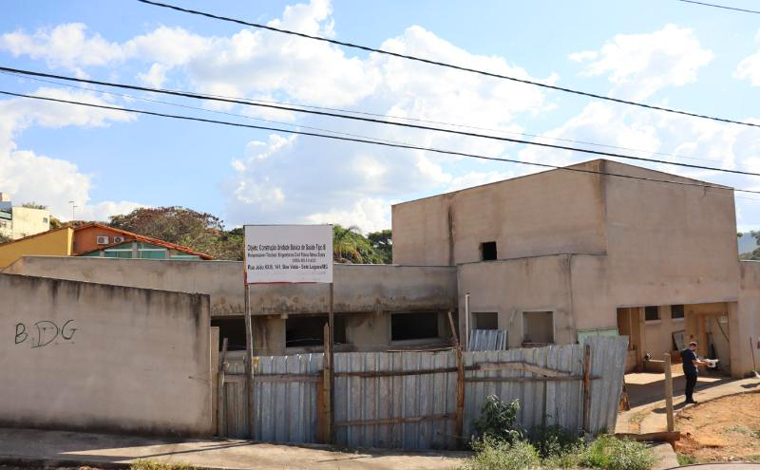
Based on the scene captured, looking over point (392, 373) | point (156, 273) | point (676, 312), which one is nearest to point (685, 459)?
point (392, 373)

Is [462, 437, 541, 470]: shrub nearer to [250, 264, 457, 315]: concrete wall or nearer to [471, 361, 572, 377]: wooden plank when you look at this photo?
[471, 361, 572, 377]: wooden plank

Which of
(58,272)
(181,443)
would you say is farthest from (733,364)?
(58,272)

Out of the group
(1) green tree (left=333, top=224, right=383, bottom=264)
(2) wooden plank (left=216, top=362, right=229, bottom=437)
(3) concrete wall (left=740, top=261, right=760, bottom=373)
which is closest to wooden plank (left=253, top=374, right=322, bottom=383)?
(2) wooden plank (left=216, top=362, right=229, bottom=437)

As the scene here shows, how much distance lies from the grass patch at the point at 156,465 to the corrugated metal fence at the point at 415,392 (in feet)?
6.19

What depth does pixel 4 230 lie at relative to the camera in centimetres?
5038

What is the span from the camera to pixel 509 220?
1942 cm

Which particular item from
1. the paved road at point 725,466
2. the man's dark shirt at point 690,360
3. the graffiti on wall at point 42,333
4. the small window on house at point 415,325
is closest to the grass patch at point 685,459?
the paved road at point 725,466

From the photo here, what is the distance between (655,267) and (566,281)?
153 inches

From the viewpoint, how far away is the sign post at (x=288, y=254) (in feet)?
32.8

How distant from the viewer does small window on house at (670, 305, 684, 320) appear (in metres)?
23.3

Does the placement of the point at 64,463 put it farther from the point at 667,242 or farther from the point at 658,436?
the point at 667,242

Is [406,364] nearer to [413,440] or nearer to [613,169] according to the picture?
[413,440]

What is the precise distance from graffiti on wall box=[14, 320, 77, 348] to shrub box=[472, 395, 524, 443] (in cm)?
644

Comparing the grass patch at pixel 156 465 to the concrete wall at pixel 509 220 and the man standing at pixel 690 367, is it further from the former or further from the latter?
the concrete wall at pixel 509 220
